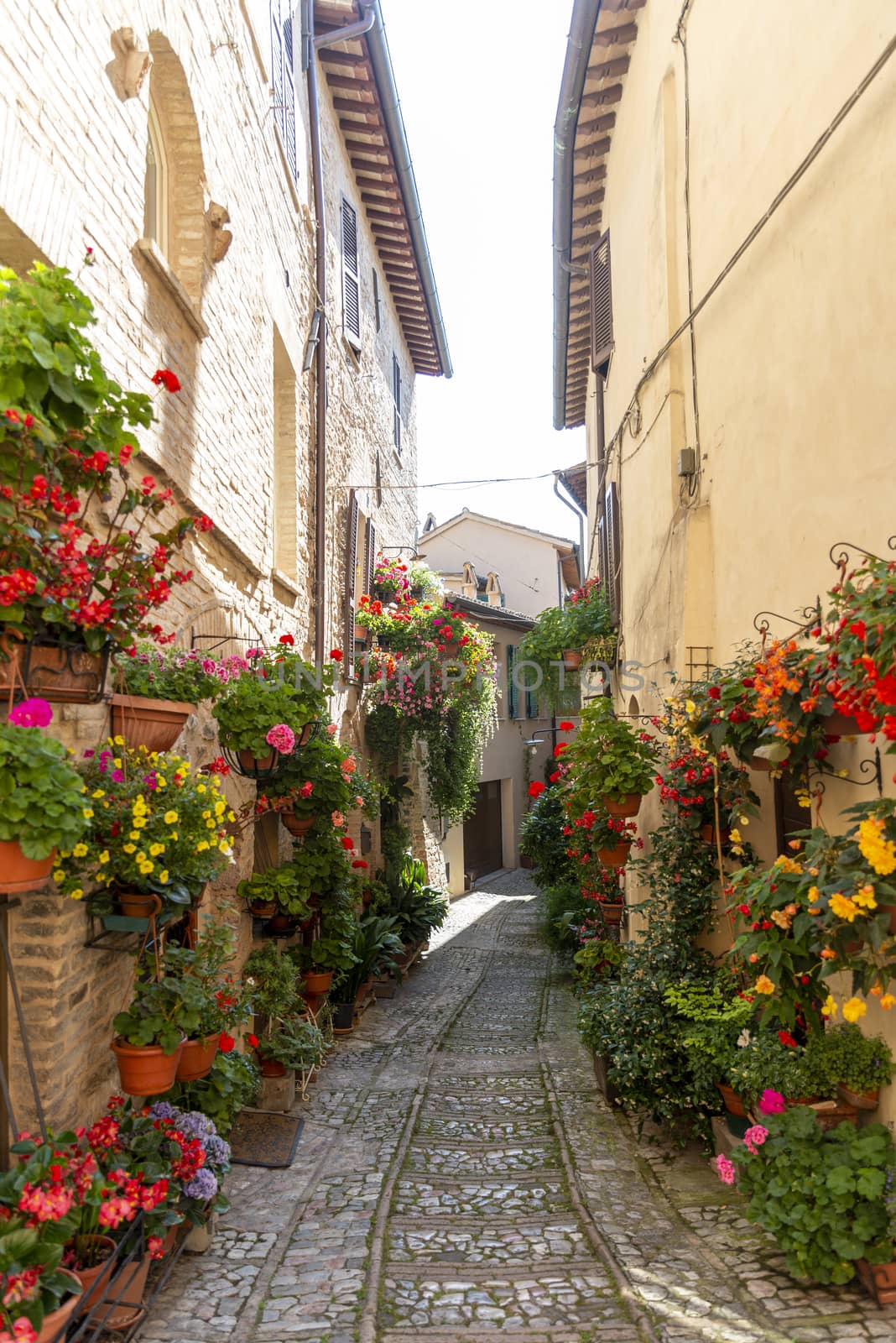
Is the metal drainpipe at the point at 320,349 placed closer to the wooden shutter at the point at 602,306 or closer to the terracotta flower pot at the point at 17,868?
the wooden shutter at the point at 602,306

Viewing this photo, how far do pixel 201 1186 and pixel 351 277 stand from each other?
34.2 ft

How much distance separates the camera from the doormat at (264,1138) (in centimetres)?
561

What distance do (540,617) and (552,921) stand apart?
12.8 feet

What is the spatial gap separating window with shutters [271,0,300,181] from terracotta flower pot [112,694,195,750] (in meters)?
5.83

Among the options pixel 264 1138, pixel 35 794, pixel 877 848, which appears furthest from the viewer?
pixel 264 1138

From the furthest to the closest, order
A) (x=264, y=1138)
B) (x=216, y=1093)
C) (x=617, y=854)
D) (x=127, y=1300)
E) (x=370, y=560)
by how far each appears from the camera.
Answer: (x=370, y=560)
(x=617, y=854)
(x=264, y=1138)
(x=216, y=1093)
(x=127, y=1300)

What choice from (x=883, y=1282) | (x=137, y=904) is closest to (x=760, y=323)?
(x=137, y=904)

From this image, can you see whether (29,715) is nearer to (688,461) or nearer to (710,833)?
(710,833)

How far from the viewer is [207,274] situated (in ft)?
18.4

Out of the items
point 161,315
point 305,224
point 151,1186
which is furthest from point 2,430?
point 305,224

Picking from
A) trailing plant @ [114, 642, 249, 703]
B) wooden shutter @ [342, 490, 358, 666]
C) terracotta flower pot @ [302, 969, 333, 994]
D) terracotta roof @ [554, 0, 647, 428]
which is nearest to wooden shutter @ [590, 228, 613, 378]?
terracotta roof @ [554, 0, 647, 428]

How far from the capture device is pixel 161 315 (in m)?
4.82

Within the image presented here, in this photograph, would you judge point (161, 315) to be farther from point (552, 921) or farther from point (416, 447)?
point (416, 447)

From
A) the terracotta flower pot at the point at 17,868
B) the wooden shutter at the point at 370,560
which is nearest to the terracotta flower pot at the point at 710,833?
the terracotta flower pot at the point at 17,868
